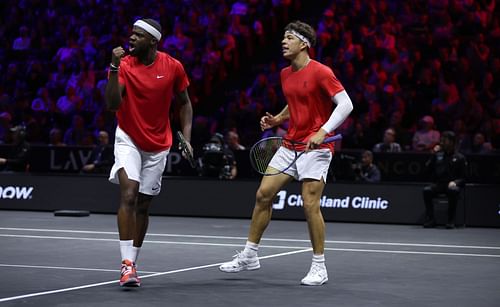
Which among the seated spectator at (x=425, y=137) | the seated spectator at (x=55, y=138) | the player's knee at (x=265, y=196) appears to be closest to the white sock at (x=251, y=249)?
the player's knee at (x=265, y=196)

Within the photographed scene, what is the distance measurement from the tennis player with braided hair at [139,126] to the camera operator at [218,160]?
8383 millimetres

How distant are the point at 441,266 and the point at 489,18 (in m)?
10.6

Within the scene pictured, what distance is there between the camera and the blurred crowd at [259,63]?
727 inches

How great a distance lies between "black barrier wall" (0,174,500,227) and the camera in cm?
1564

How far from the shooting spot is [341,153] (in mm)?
16984

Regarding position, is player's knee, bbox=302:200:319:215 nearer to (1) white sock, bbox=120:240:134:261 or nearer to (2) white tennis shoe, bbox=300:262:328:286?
(2) white tennis shoe, bbox=300:262:328:286

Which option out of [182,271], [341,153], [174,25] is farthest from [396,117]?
[182,271]

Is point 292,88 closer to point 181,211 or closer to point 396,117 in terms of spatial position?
point 181,211

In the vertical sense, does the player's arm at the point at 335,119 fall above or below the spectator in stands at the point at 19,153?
above

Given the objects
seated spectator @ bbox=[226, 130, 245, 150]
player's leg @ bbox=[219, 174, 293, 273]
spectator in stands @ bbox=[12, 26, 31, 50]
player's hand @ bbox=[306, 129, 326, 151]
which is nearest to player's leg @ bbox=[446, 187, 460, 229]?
seated spectator @ bbox=[226, 130, 245, 150]

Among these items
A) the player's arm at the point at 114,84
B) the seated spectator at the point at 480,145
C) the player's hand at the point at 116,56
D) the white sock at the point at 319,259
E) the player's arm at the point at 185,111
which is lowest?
the white sock at the point at 319,259

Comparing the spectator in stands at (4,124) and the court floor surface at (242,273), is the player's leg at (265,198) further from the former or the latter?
the spectator in stands at (4,124)

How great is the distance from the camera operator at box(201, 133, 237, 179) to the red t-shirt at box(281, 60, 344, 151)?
26.9 ft

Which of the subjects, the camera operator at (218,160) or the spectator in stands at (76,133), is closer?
the camera operator at (218,160)
